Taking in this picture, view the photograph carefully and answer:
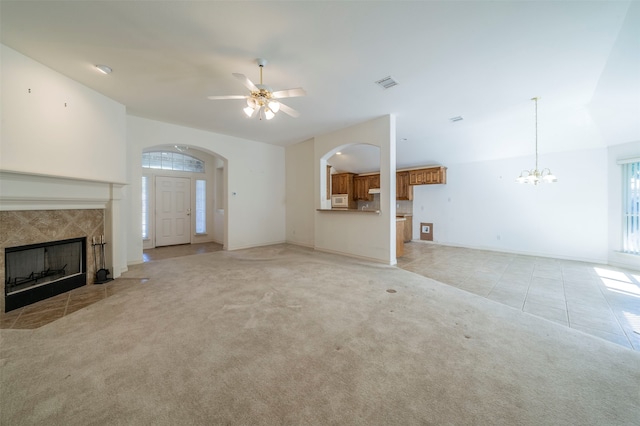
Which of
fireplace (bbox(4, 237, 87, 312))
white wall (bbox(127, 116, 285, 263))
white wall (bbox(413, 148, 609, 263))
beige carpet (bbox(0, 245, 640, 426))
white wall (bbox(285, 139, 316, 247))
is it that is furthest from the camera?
white wall (bbox(285, 139, 316, 247))

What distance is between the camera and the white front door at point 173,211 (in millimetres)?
6414

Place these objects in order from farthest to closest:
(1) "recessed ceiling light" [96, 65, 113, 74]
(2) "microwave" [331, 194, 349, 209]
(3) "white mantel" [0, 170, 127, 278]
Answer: (2) "microwave" [331, 194, 349, 209]
(1) "recessed ceiling light" [96, 65, 113, 74]
(3) "white mantel" [0, 170, 127, 278]

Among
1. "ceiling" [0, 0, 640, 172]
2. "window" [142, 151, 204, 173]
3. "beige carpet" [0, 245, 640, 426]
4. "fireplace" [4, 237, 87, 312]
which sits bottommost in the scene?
"beige carpet" [0, 245, 640, 426]

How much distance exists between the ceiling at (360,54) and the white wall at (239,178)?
55cm

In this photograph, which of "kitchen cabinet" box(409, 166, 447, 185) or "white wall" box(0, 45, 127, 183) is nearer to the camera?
"white wall" box(0, 45, 127, 183)

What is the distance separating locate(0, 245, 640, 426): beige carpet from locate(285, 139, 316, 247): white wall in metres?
3.70

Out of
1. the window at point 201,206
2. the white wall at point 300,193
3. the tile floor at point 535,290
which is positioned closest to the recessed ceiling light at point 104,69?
the tile floor at point 535,290

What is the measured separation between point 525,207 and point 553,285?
2.94 meters

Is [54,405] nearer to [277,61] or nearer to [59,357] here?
[59,357]

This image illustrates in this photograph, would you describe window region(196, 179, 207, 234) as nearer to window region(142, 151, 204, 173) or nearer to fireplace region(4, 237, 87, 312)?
window region(142, 151, 204, 173)

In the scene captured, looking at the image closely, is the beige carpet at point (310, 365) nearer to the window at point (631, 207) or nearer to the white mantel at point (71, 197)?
the white mantel at point (71, 197)

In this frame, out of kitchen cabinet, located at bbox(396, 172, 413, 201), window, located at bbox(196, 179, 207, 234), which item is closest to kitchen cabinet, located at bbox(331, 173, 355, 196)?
kitchen cabinet, located at bbox(396, 172, 413, 201)

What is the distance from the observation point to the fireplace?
264 cm

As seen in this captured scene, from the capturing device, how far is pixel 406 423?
1234mm
